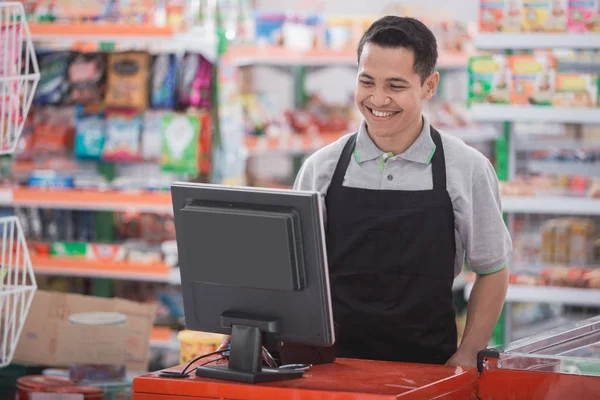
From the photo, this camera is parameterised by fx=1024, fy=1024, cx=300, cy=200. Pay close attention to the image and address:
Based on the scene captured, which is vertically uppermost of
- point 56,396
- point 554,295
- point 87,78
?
point 87,78

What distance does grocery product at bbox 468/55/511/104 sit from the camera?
4652 millimetres

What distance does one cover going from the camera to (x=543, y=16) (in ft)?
15.4

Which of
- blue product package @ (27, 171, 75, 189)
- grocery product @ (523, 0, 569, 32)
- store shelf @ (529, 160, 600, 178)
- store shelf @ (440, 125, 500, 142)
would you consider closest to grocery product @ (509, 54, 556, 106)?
grocery product @ (523, 0, 569, 32)

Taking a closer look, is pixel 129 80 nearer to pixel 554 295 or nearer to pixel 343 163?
pixel 554 295

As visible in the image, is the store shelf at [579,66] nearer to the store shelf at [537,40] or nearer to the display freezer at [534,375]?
the store shelf at [537,40]

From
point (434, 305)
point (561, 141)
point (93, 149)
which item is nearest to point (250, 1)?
point (93, 149)

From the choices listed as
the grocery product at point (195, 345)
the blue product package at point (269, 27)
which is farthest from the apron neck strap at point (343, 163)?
the blue product package at point (269, 27)

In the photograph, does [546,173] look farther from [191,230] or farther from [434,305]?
[191,230]

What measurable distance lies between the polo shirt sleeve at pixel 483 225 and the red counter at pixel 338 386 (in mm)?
506

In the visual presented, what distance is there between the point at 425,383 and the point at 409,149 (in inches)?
32.4

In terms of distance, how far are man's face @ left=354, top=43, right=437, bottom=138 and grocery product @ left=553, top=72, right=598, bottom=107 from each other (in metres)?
2.09

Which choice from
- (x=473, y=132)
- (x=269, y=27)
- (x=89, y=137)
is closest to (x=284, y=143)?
(x=269, y=27)

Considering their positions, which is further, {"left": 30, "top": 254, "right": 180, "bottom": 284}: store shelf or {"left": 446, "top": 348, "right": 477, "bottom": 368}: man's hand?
{"left": 30, "top": 254, "right": 180, "bottom": 284}: store shelf

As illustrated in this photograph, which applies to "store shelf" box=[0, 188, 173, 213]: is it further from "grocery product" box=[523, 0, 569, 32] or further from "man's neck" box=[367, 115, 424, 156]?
"man's neck" box=[367, 115, 424, 156]
